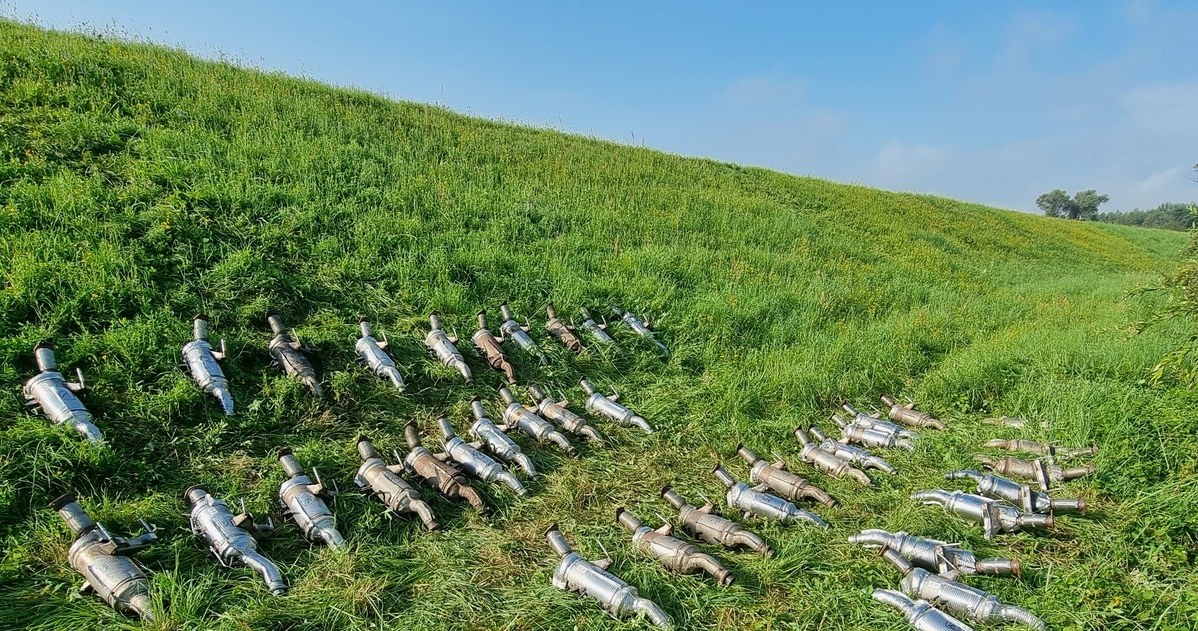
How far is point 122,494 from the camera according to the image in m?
3.68

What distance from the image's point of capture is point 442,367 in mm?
5430

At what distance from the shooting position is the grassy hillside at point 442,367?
130 inches

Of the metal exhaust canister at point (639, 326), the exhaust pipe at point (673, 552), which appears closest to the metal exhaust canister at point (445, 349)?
the metal exhaust canister at point (639, 326)

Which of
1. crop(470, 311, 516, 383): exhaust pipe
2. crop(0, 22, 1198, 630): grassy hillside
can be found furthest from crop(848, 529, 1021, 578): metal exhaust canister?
crop(470, 311, 516, 383): exhaust pipe

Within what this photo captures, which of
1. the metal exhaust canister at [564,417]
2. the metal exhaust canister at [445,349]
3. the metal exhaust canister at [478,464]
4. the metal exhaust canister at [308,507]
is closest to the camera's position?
the metal exhaust canister at [308,507]

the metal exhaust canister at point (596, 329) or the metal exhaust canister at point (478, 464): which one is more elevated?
the metal exhaust canister at point (596, 329)

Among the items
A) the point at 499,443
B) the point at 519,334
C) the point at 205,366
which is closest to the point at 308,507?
the point at 499,443

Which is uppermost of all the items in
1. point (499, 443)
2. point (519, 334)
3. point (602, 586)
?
point (519, 334)

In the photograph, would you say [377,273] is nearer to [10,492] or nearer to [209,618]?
[10,492]

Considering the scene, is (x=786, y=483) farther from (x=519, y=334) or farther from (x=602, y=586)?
(x=519, y=334)

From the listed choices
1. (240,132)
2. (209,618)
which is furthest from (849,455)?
(240,132)

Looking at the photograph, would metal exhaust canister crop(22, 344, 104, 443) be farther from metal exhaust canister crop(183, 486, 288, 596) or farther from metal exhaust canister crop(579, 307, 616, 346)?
metal exhaust canister crop(579, 307, 616, 346)

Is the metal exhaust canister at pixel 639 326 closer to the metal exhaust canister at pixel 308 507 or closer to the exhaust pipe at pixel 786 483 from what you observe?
the exhaust pipe at pixel 786 483

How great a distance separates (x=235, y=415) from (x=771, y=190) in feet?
48.3
